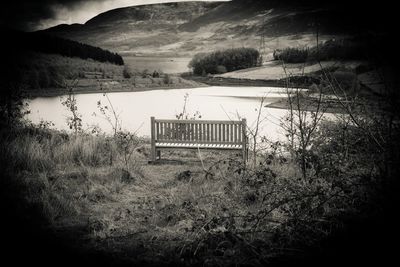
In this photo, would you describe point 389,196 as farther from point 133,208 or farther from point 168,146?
point 168,146

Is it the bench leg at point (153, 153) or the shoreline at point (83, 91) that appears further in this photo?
the shoreline at point (83, 91)

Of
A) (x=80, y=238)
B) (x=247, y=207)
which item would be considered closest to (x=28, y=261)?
(x=80, y=238)

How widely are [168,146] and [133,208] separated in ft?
10.1

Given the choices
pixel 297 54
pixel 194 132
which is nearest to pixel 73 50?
pixel 297 54

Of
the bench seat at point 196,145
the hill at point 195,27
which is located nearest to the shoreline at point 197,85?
the hill at point 195,27

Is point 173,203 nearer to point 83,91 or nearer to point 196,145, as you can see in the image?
point 196,145

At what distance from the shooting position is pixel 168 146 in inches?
278

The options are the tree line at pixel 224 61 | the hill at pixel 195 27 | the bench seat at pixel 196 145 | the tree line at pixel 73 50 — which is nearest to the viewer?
the bench seat at pixel 196 145

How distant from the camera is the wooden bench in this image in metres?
6.96

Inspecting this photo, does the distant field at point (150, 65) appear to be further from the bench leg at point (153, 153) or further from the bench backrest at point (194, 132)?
the bench leg at point (153, 153)

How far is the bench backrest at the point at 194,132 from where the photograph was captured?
7.01 m

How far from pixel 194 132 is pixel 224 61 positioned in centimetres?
4084

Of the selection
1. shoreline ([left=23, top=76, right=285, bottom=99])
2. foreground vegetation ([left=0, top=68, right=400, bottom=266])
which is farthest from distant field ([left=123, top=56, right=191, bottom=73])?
foreground vegetation ([left=0, top=68, right=400, bottom=266])

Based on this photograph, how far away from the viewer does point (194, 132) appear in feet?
23.7
